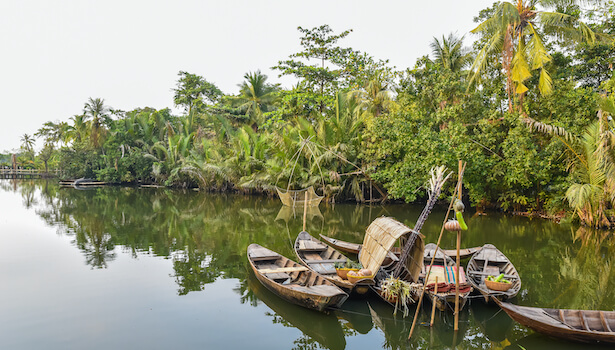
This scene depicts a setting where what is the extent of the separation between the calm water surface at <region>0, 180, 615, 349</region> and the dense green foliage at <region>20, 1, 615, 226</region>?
2057 mm

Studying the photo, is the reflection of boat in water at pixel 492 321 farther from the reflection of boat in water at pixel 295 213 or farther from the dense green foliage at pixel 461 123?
the reflection of boat in water at pixel 295 213

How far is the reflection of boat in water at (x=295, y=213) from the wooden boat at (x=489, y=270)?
8.21m

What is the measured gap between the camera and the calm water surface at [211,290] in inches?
204

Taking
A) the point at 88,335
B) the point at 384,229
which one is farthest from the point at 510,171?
the point at 88,335

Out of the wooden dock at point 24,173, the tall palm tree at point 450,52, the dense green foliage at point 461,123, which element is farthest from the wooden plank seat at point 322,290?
the wooden dock at point 24,173

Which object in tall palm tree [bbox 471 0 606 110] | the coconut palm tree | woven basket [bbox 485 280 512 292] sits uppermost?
tall palm tree [bbox 471 0 606 110]

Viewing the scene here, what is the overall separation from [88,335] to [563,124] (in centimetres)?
1420

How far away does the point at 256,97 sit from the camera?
30297 millimetres

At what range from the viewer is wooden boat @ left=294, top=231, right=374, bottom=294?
20.1 ft

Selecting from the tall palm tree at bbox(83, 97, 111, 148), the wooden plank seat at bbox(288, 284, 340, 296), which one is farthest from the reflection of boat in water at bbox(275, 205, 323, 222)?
the tall palm tree at bbox(83, 97, 111, 148)

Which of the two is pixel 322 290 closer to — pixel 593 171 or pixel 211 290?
pixel 211 290

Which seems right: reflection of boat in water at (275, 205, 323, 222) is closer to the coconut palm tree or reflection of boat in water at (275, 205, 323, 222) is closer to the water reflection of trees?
the water reflection of trees

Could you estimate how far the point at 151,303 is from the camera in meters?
6.44

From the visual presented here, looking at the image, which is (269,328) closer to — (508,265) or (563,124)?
(508,265)
